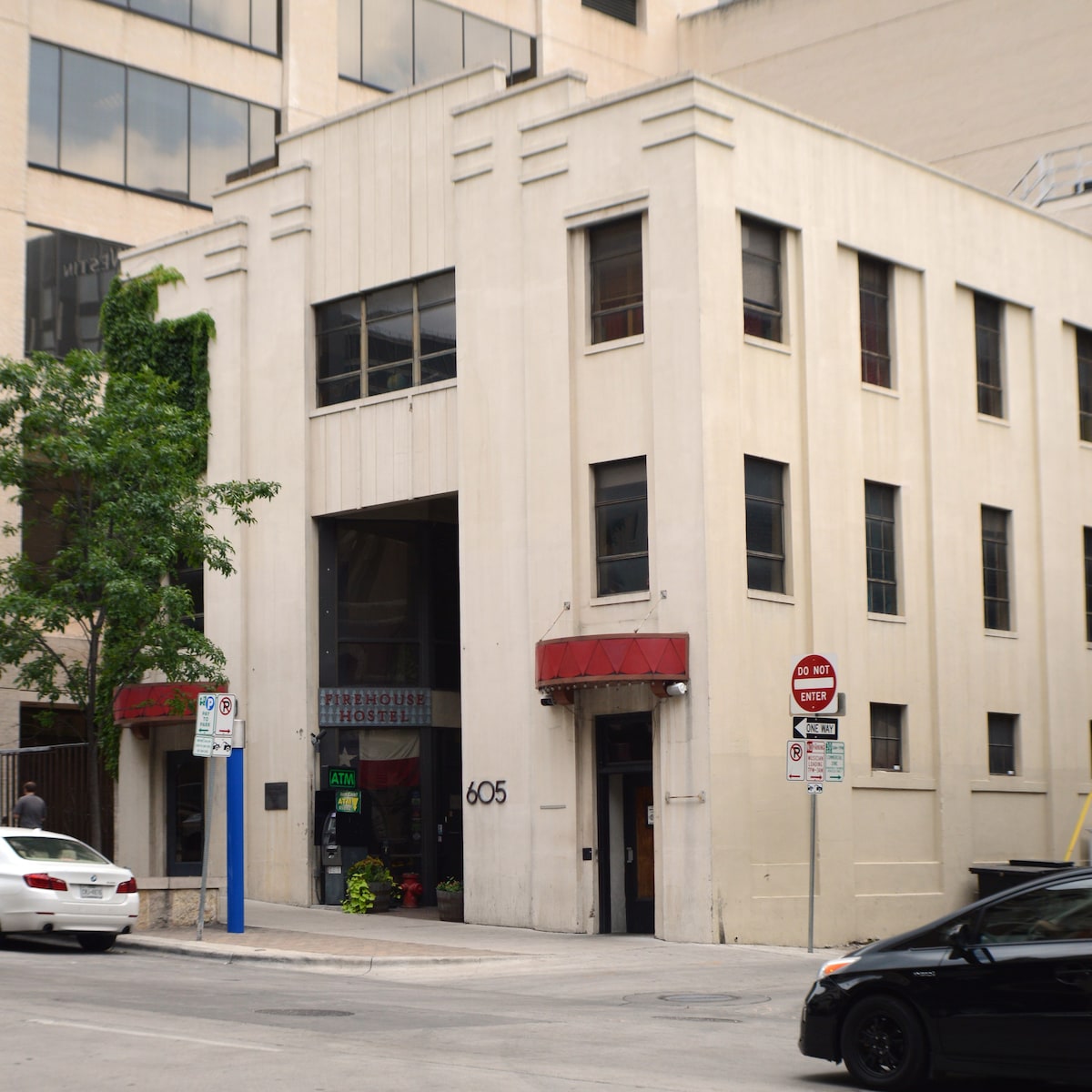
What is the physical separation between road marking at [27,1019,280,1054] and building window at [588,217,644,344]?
14.6m

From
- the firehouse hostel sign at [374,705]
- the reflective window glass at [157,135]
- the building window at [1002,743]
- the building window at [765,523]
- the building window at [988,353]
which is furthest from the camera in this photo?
the reflective window glass at [157,135]

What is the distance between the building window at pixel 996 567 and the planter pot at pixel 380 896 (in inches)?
414

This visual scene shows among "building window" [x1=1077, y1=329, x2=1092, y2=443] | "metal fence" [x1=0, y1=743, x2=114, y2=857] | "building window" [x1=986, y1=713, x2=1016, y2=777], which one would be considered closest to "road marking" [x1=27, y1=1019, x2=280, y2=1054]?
"building window" [x1=986, y1=713, x2=1016, y2=777]

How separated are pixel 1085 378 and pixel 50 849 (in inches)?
786

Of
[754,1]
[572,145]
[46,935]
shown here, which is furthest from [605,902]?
[754,1]

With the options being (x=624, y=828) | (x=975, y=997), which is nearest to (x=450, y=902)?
(x=624, y=828)

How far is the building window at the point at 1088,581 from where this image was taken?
31.0m

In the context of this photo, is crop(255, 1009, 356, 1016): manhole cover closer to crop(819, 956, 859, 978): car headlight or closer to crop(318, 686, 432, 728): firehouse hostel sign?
crop(819, 956, 859, 978): car headlight

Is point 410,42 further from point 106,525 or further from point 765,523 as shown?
point 765,523

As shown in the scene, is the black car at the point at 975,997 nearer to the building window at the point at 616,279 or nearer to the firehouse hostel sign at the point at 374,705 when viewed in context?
the building window at the point at 616,279

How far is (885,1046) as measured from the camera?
10859 millimetres

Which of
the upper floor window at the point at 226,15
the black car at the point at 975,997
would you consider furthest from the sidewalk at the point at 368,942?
the upper floor window at the point at 226,15

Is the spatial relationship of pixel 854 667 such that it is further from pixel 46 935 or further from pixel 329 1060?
pixel 329 1060

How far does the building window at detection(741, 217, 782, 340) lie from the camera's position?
25.5m
